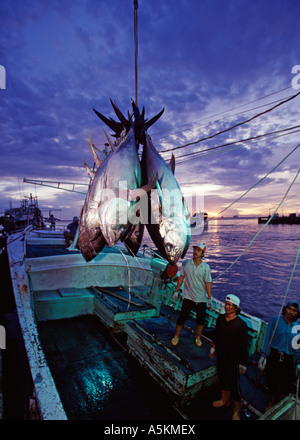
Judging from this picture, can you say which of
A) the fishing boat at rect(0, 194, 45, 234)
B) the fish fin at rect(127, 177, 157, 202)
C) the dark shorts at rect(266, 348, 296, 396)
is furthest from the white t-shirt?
the fishing boat at rect(0, 194, 45, 234)

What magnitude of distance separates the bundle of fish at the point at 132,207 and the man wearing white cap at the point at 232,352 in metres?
1.42

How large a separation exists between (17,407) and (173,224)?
4.45 meters

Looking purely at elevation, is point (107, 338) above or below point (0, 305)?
above

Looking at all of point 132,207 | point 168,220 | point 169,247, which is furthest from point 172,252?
point 132,207

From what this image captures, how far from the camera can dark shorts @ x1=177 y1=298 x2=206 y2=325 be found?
3.50 meters

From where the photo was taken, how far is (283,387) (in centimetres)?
302

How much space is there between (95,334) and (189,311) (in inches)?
106

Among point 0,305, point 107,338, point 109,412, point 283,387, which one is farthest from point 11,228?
point 283,387

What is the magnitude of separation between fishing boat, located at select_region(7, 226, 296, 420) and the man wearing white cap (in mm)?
185

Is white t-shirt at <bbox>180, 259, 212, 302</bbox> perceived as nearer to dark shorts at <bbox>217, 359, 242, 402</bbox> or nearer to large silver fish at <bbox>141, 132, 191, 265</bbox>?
dark shorts at <bbox>217, 359, 242, 402</bbox>
